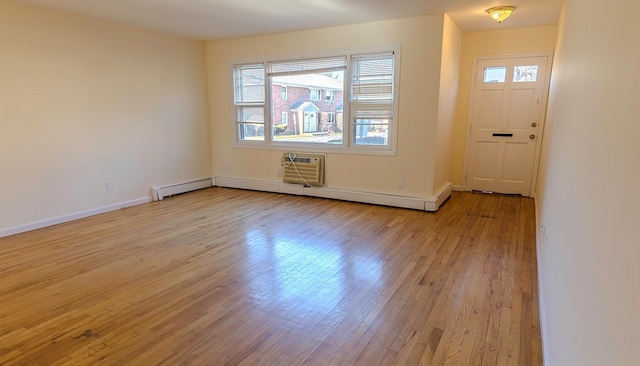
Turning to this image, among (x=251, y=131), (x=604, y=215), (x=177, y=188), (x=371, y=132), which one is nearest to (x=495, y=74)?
(x=371, y=132)

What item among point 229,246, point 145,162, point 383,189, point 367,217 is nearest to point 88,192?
point 145,162

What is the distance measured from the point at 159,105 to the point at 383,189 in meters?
3.61

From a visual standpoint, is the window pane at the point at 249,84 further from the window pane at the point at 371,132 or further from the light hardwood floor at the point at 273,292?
the light hardwood floor at the point at 273,292

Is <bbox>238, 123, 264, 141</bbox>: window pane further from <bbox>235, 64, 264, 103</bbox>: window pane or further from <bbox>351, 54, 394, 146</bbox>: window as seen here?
<bbox>351, 54, 394, 146</bbox>: window

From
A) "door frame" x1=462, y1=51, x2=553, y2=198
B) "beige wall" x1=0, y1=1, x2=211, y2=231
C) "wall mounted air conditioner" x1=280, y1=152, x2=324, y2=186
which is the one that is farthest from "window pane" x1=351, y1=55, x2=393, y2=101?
"beige wall" x1=0, y1=1, x2=211, y2=231

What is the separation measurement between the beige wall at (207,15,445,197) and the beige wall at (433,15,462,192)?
142 millimetres

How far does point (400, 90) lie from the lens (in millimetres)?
4695

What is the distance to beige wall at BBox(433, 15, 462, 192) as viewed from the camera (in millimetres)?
4559

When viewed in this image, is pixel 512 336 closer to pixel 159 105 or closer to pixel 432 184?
pixel 432 184

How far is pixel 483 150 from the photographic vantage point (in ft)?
18.5

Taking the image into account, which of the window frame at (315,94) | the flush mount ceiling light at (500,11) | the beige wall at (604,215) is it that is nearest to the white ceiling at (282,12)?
the flush mount ceiling light at (500,11)

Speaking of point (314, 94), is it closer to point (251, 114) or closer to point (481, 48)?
point (251, 114)

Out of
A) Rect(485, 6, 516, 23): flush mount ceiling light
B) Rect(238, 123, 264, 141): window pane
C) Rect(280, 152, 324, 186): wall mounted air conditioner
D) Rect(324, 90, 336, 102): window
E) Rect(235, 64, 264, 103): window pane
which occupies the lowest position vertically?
Rect(280, 152, 324, 186): wall mounted air conditioner

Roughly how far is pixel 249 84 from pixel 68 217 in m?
3.28
